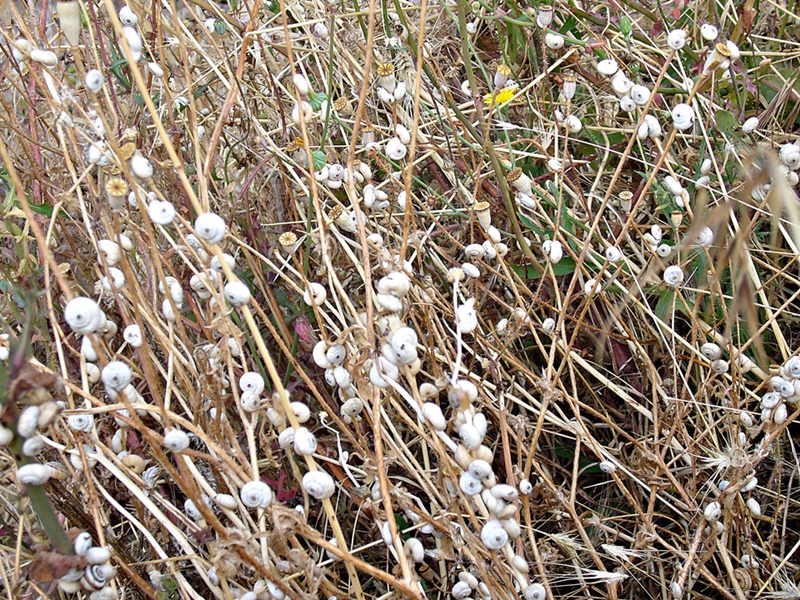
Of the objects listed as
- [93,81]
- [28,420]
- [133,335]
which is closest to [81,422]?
[133,335]

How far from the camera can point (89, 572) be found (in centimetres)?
66

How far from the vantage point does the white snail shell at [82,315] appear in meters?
0.60

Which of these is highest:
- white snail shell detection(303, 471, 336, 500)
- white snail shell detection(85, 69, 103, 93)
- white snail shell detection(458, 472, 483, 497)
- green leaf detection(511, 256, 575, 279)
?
white snail shell detection(85, 69, 103, 93)

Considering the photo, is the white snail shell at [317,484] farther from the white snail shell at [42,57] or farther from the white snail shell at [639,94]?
the white snail shell at [639,94]

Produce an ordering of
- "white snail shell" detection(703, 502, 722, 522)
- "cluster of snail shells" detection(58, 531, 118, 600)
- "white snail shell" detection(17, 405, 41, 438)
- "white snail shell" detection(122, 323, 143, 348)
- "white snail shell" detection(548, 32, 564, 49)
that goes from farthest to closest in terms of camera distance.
Result: "white snail shell" detection(548, 32, 564, 49)
"white snail shell" detection(703, 502, 722, 522)
"white snail shell" detection(122, 323, 143, 348)
"cluster of snail shells" detection(58, 531, 118, 600)
"white snail shell" detection(17, 405, 41, 438)

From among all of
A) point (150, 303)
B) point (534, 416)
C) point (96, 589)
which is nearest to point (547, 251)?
point (534, 416)

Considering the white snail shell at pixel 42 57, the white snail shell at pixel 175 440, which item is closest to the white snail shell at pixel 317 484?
the white snail shell at pixel 175 440

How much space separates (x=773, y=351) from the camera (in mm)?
1120

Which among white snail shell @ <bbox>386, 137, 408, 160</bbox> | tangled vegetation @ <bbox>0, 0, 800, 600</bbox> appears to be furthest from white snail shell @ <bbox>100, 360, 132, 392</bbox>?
white snail shell @ <bbox>386, 137, 408, 160</bbox>

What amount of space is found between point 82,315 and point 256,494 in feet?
0.72

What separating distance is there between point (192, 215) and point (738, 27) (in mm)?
903

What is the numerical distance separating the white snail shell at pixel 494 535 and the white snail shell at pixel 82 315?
1.33ft

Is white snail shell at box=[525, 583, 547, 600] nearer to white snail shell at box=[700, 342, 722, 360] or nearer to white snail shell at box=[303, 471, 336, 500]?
white snail shell at box=[303, 471, 336, 500]

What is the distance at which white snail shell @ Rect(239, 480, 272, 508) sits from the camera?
65 centimetres
